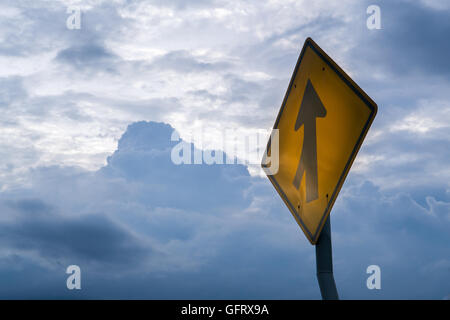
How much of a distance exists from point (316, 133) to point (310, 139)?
11cm

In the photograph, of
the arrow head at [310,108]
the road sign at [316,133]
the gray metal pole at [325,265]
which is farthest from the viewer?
the arrow head at [310,108]

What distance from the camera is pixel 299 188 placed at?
300 cm

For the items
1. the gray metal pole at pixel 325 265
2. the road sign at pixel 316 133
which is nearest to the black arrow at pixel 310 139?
the road sign at pixel 316 133

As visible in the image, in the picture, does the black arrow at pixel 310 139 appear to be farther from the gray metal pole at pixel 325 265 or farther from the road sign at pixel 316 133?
the gray metal pole at pixel 325 265

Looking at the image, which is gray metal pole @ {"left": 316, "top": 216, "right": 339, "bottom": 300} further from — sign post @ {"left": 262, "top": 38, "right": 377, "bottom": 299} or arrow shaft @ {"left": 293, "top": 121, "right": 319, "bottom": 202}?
arrow shaft @ {"left": 293, "top": 121, "right": 319, "bottom": 202}

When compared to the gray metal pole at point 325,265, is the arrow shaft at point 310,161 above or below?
above

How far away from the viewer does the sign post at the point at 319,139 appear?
7.36ft

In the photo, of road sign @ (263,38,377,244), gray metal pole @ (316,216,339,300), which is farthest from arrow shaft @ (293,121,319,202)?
gray metal pole @ (316,216,339,300)
